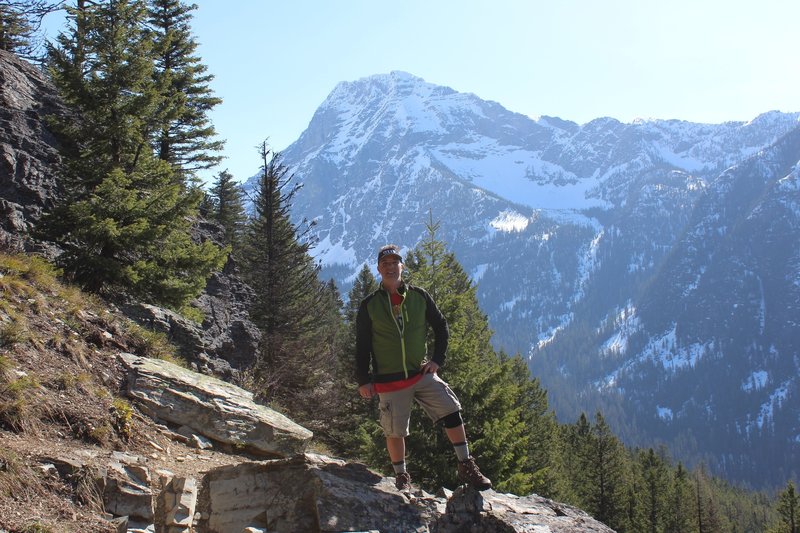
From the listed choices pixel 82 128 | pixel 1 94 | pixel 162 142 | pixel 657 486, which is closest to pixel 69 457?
pixel 82 128

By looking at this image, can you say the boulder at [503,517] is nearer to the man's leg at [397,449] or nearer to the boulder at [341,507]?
the boulder at [341,507]

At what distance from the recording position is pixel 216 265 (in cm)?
1212

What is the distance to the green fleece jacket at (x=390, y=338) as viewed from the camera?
19.6ft

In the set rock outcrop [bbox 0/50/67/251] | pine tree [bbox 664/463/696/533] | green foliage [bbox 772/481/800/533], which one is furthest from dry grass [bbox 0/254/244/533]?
pine tree [bbox 664/463/696/533]

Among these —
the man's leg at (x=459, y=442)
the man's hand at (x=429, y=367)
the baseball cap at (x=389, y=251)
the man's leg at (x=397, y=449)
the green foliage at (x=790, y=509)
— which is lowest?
the green foliage at (x=790, y=509)

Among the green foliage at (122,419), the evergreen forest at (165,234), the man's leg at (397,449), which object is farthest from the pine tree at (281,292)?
the man's leg at (397,449)

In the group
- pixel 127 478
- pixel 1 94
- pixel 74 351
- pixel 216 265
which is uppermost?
pixel 1 94

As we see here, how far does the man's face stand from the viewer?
238 inches

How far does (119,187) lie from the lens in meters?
10.6

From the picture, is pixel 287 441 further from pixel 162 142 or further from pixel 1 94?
pixel 162 142

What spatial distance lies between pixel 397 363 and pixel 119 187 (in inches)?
291

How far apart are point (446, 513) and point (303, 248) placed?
18616 millimetres

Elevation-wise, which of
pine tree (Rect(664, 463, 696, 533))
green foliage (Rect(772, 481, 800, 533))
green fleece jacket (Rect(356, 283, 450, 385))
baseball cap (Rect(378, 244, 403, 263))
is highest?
baseball cap (Rect(378, 244, 403, 263))

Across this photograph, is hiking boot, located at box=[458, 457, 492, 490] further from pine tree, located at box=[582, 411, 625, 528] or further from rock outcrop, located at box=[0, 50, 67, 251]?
pine tree, located at box=[582, 411, 625, 528]
